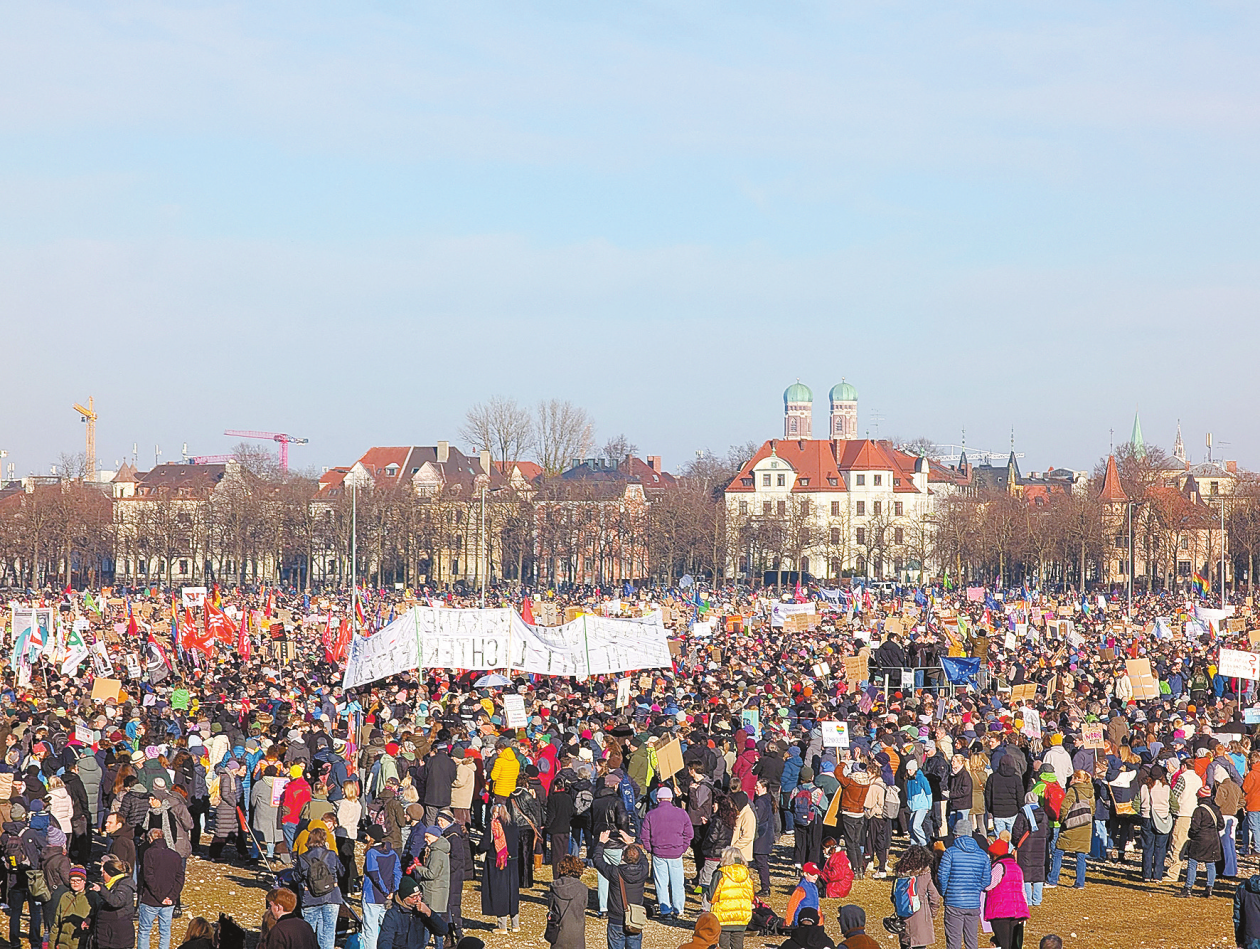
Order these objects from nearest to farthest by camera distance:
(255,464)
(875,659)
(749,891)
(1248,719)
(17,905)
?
(749,891) → (17,905) → (1248,719) → (875,659) → (255,464)

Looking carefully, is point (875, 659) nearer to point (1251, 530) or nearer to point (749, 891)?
point (749, 891)

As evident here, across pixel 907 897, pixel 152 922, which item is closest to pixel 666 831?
pixel 907 897

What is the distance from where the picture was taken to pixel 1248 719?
73.5 ft

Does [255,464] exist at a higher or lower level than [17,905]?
higher

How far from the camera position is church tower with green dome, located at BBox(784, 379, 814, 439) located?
18875 centimetres

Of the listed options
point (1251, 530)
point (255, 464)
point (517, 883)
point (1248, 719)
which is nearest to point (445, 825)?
point (517, 883)

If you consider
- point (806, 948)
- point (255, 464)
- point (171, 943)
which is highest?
point (255, 464)

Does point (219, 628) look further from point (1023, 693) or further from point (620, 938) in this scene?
point (620, 938)

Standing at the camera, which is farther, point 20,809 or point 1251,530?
point 1251,530

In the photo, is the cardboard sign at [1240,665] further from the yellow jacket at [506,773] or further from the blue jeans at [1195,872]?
the yellow jacket at [506,773]

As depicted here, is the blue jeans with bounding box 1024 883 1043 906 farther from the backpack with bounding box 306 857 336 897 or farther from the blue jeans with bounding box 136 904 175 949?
the blue jeans with bounding box 136 904 175 949

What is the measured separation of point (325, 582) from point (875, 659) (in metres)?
68.0

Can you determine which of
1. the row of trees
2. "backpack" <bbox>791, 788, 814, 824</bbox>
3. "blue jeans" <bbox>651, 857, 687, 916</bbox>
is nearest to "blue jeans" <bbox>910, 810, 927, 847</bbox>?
"backpack" <bbox>791, 788, 814, 824</bbox>

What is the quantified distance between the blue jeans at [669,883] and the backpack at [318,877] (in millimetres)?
3225
